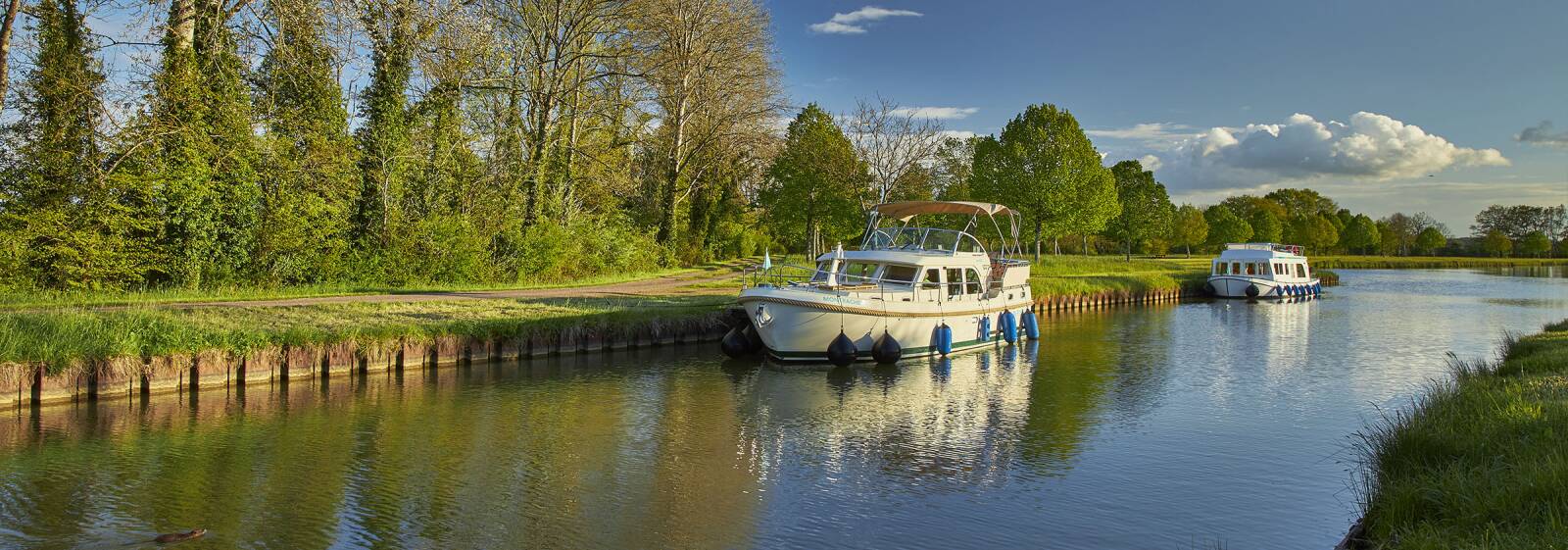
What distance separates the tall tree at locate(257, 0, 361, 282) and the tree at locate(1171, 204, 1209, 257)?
2887 inches

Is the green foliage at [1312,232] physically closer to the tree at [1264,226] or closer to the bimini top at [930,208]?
the tree at [1264,226]

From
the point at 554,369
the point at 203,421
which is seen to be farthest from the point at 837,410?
the point at 203,421

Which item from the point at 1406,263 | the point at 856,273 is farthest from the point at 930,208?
the point at 1406,263

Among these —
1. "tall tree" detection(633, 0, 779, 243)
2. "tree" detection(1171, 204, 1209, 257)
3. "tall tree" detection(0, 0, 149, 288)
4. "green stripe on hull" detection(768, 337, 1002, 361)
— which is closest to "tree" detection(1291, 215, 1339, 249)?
"tree" detection(1171, 204, 1209, 257)

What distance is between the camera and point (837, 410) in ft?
50.4

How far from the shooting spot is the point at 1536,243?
114375mm

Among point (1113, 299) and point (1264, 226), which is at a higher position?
point (1264, 226)

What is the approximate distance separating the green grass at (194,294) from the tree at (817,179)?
70.5 feet

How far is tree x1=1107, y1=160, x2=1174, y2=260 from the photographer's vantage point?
70500mm

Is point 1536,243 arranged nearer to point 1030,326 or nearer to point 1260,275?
point 1260,275

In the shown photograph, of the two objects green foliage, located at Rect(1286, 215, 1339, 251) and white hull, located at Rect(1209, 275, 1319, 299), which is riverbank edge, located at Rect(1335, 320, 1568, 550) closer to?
white hull, located at Rect(1209, 275, 1319, 299)

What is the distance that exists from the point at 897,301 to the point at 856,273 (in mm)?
2161

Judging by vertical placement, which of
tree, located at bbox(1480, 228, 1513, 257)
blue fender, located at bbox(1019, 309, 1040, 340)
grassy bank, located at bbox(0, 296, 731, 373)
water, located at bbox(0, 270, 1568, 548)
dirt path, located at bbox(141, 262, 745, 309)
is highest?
tree, located at bbox(1480, 228, 1513, 257)

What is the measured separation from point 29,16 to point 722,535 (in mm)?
21542
